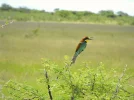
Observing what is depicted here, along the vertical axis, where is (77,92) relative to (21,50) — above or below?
above

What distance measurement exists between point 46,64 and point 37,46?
21.0m

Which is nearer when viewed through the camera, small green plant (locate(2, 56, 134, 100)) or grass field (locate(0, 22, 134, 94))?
small green plant (locate(2, 56, 134, 100))

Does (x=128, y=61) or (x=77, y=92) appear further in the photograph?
(x=128, y=61)

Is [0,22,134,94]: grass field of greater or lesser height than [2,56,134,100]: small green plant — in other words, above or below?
below

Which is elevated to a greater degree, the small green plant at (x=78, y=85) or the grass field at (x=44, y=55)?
the small green plant at (x=78, y=85)

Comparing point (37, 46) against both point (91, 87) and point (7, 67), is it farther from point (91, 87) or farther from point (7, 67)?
point (91, 87)

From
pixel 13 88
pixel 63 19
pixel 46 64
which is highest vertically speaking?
pixel 46 64

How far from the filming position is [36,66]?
18781mm

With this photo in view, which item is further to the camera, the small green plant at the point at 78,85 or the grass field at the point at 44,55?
the grass field at the point at 44,55

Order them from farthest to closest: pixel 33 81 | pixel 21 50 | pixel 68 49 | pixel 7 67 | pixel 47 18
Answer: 1. pixel 47 18
2. pixel 68 49
3. pixel 21 50
4. pixel 7 67
5. pixel 33 81

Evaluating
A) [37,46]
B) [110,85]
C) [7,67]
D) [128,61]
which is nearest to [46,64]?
[110,85]

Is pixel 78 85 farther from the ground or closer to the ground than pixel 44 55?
farther from the ground

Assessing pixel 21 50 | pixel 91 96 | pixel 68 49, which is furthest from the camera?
pixel 68 49

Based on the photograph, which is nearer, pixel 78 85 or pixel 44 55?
pixel 78 85
